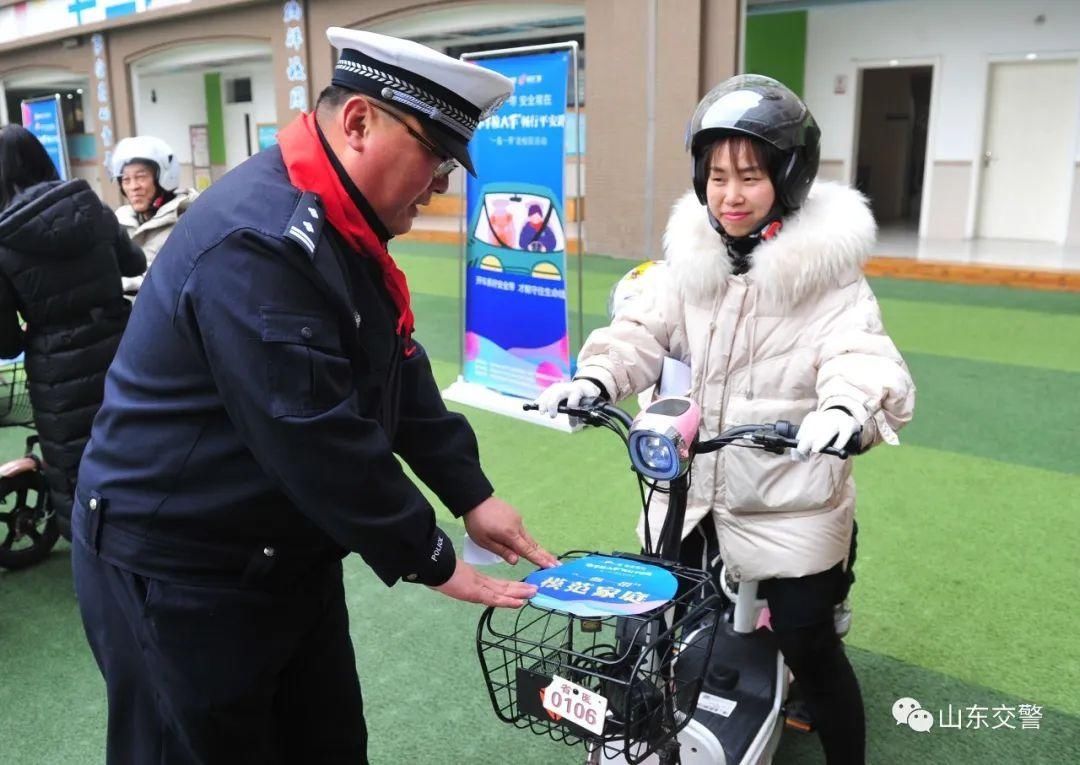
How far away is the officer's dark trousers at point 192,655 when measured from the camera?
1355mm

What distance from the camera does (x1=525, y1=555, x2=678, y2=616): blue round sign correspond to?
122 centimetres

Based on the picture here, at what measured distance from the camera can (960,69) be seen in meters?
11.0

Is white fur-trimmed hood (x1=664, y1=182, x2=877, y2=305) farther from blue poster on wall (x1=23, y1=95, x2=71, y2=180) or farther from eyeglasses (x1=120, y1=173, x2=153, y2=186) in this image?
blue poster on wall (x1=23, y1=95, x2=71, y2=180)

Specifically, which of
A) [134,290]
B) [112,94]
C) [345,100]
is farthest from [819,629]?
[112,94]

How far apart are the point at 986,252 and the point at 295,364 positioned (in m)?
10.6

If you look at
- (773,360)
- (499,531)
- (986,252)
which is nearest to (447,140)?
(499,531)

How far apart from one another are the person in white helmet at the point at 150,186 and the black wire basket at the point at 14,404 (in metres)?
0.61

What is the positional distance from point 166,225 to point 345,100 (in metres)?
3.04

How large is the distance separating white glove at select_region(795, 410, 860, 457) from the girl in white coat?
0.29m

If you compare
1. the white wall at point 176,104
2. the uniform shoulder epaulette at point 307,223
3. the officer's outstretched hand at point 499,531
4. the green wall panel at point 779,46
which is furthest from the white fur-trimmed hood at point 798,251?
the white wall at point 176,104

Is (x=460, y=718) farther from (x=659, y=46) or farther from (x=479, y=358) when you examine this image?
(x=659, y=46)

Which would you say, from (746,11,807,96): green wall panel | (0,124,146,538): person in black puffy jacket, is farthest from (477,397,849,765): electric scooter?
(746,11,807,96): green wall panel

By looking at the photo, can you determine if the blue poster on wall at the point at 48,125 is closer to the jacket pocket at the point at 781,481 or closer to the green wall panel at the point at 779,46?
the green wall panel at the point at 779,46

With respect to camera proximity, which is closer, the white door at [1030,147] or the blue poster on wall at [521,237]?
the blue poster on wall at [521,237]
